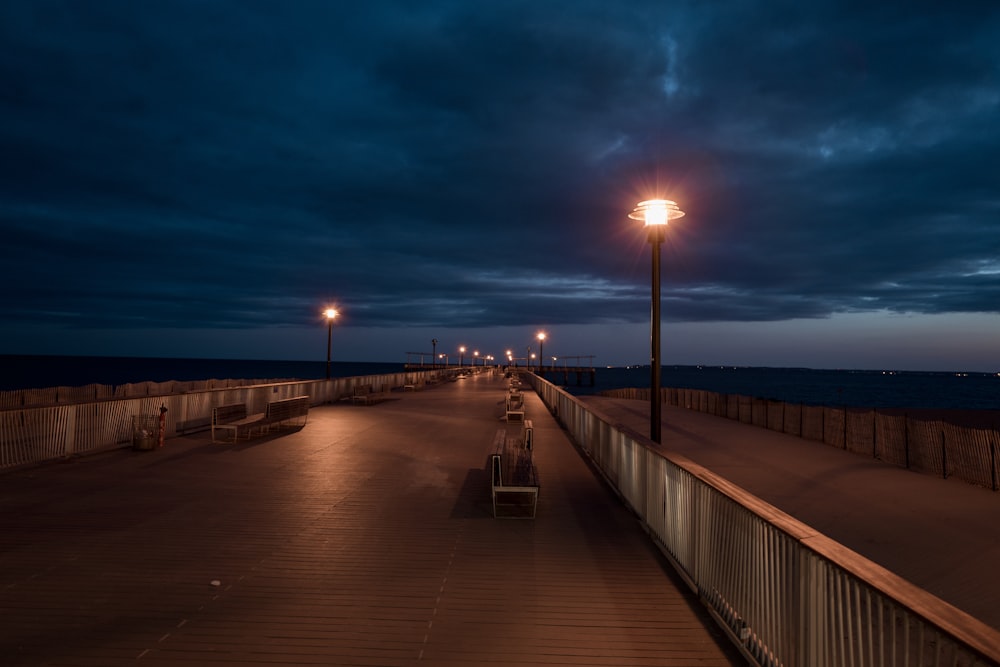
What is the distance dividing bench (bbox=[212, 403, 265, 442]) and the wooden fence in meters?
17.8

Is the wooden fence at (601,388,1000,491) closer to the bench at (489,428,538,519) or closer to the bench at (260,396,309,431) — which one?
the bench at (489,428,538,519)

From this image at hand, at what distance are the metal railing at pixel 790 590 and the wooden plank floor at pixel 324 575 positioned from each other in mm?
318

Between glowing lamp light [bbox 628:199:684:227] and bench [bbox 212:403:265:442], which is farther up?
glowing lamp light [bbox 628:199:684:227]

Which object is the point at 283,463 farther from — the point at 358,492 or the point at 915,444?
the point at 915,444

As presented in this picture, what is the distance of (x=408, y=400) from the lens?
26203 mm

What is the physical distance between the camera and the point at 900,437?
17797mm

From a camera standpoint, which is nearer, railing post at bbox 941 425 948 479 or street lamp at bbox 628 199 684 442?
street lamp at bbox 628 199 684 442

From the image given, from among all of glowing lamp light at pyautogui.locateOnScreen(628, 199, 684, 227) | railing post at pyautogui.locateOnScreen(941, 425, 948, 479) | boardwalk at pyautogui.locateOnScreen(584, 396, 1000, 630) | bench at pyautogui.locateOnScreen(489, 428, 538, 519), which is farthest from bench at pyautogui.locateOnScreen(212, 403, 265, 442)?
railing post at pyautogui.locateOnScreen(941, 425, 948, 479)

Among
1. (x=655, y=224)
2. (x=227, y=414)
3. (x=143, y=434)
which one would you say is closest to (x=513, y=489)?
(x=655, y=224)

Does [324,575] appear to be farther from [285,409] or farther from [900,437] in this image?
[900,437]

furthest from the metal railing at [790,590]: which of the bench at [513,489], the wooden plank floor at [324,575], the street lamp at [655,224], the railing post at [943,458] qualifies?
the railing post at [943,458]

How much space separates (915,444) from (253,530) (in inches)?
723

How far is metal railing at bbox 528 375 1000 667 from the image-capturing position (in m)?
2.27

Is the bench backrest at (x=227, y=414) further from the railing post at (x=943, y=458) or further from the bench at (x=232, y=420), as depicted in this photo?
the railing post at (x=943, y=458)
